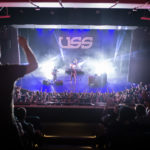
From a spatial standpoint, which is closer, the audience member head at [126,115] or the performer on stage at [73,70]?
the audience member head at [126,115]

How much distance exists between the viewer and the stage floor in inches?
304

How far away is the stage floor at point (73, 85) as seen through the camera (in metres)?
7.72

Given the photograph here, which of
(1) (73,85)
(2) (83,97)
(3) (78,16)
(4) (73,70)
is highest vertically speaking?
(3) (78,16)

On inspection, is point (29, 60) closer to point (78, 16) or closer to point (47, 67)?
point (78, 16)

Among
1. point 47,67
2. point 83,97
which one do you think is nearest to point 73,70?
point 47,67

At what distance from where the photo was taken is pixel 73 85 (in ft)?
25.9

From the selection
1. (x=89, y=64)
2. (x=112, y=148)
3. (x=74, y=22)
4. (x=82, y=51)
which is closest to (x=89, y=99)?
(x=89, y=64)

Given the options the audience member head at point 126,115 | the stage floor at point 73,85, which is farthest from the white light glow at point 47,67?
the audience member head at point 126,115

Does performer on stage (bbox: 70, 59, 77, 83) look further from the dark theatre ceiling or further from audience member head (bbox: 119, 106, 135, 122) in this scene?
audience member head (bbox: 119, 106, 135, 122)

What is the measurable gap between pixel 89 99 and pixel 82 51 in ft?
7.06

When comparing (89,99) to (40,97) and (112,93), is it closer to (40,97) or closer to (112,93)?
(112,93)

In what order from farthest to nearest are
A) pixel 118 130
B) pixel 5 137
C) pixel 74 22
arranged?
pixel 74 22 < pixel 118 130 < pixel 5 137

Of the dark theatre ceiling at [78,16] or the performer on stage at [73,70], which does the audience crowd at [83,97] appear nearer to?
the performer on stage at [73,70]

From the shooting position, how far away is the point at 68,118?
6.02 meters
